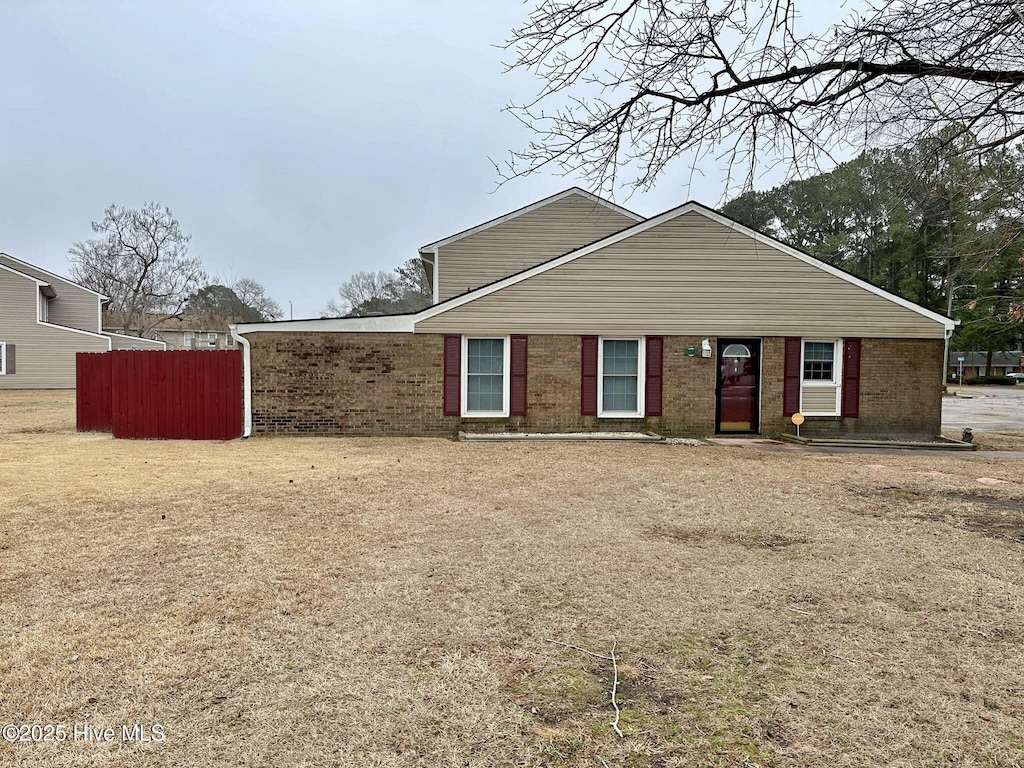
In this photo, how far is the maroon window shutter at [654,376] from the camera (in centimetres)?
1248

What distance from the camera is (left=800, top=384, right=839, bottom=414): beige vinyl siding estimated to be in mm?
12727

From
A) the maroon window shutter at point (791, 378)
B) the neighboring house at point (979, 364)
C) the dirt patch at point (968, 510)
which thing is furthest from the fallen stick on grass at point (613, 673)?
the neighboring house at point (979, 364)

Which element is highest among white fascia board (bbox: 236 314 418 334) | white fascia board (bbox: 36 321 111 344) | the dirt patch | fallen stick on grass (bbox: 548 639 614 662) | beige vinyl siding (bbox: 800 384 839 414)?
white fascia board (bbox: 36 321 111 344)

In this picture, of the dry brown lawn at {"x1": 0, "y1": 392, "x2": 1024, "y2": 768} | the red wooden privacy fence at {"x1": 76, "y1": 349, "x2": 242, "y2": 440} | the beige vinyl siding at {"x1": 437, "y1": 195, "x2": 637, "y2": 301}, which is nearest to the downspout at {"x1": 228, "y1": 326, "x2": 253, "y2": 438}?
the red wooden privacy fence at {"x1": 76, "y1": 349, "x2": 242, "y2": 440}

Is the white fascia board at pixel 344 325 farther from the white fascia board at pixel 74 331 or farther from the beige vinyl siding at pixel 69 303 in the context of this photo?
the beige vinyl siding at pixel 69 303

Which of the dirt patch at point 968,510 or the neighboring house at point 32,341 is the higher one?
the neighboring house at point 32,341

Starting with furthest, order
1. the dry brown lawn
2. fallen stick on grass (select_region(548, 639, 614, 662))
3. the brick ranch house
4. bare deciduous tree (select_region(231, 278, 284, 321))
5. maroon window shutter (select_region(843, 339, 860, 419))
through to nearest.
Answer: bare deciduous tree (select_region(231, 278, 284, 321)) < maroon window shutter (select_region(843, 339, 860, 419)) < the brick ranch house < fallen stick on grass (select_region(548, 639, 614, 662)) < the dry brown lawn

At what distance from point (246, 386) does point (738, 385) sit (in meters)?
10.4

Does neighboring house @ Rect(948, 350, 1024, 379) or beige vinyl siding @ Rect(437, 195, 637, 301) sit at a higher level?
beige vinyl siding @ Rect(437, 195, 637, 301)

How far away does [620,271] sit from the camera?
12359mm

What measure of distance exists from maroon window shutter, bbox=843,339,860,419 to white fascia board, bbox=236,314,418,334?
9.28m

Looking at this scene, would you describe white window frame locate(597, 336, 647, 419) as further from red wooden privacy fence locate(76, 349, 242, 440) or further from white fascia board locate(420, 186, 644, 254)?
red wooden privacy fence locate(76, 349, 242, 440)

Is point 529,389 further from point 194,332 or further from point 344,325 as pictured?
point 194,332

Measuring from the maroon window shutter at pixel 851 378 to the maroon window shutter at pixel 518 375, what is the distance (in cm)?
695
